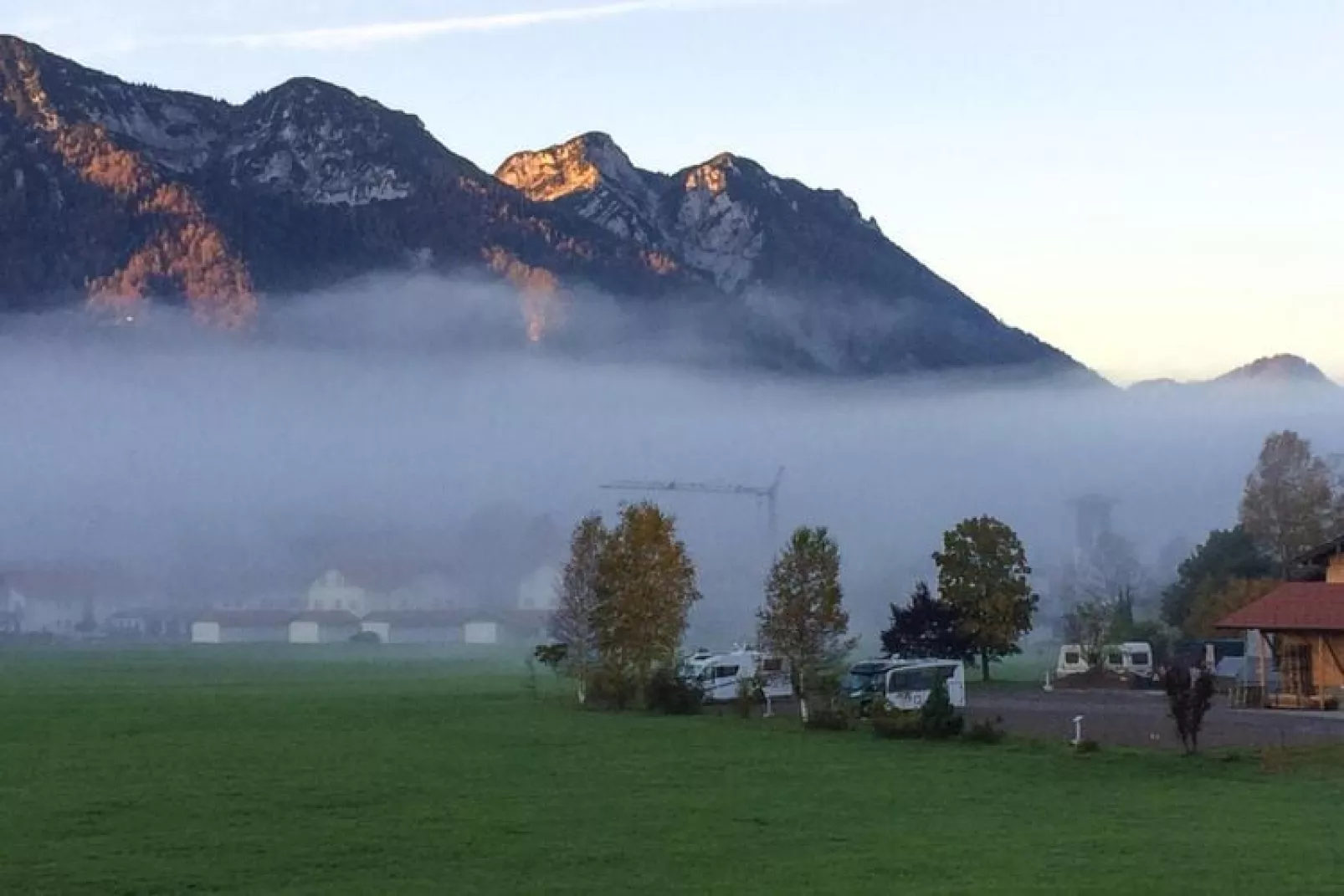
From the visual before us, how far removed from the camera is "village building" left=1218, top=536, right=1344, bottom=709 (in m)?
45.3

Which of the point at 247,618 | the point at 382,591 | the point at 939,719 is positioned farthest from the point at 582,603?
the point at 382,591

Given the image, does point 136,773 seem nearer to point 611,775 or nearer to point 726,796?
point 611,775

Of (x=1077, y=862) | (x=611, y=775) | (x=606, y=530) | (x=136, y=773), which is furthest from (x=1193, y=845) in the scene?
(x=606, y=530)

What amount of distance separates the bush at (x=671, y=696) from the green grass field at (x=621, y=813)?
21.1 ft

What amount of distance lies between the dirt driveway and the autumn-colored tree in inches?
458

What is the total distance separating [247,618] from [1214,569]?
10669cm

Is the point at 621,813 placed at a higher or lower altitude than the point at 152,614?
lower

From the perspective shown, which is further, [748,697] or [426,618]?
[426,618]

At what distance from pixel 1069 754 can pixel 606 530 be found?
26136 mm

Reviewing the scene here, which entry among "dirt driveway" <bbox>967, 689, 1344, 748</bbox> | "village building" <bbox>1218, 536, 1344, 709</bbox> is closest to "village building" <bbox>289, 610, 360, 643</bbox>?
"dirt driveway" <bbox>967, 689, 1344, 748</bbox>

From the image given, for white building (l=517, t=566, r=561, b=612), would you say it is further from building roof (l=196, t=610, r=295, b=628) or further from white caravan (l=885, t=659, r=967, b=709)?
white caravan (l=885, t=659, r=967, b=709)

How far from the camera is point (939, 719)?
36250mm

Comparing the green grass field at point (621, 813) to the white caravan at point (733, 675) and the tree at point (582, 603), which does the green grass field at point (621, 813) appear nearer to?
the tree at point (582, 603)

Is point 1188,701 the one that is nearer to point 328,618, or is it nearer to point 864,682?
point 864,682
